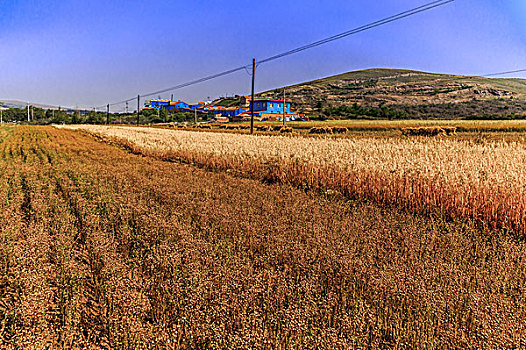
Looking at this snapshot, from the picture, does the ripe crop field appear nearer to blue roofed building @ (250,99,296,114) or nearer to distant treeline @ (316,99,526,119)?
distant treeline @ (316,99,526,119)

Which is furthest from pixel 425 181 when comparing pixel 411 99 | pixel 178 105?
pixel 178 105

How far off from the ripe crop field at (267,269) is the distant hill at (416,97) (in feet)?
246

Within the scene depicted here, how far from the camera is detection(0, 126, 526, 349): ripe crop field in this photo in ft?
9.53

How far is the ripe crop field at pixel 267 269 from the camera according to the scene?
114 inches

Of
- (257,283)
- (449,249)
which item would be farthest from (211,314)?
(449,249)

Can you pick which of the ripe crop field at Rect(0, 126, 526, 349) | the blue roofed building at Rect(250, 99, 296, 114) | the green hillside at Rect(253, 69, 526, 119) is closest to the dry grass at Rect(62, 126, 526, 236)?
the ripe crop field at Rect(0, 126, 526, 349)

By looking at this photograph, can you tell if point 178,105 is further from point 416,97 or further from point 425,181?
point 425,181

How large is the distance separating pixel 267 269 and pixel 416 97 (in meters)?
114

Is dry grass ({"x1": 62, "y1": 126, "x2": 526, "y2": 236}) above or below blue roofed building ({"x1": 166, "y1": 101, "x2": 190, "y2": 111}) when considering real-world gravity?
below

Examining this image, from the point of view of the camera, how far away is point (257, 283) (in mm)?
3590

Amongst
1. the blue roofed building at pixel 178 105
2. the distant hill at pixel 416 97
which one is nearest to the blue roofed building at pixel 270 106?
the distant hill at pixel 416 97

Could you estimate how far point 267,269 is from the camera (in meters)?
4.03

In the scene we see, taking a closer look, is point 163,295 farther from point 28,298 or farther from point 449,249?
point 449,249

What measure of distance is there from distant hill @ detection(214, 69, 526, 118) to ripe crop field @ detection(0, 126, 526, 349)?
74.8 metres
